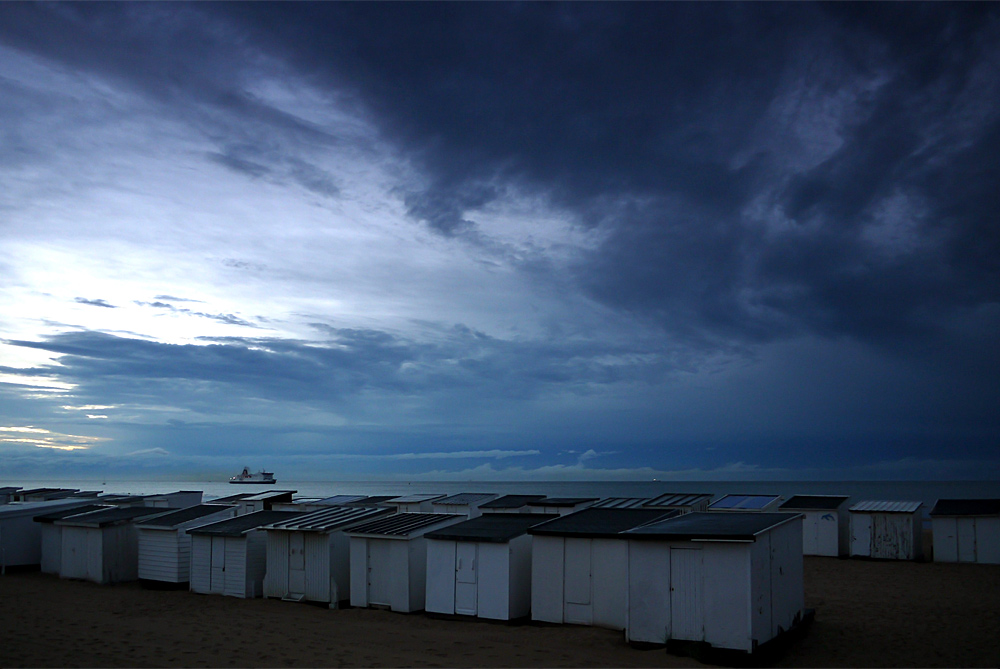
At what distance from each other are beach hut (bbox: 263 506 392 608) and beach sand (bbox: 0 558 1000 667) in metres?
0.56

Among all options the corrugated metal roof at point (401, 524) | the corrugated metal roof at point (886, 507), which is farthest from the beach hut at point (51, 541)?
the corrugated metal roof at point (886, 507)

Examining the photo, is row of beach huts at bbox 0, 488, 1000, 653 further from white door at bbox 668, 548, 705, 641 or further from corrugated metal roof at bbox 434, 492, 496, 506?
corrugated metal roof at bbox 434, 492, 496, 506

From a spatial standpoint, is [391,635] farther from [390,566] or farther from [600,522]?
[600,522]

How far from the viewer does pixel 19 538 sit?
94.4ft

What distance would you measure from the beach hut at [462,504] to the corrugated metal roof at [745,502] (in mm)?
11027

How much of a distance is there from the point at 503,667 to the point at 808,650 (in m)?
6.63

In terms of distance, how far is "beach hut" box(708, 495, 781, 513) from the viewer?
27.5 meters

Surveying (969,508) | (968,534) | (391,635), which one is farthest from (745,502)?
(391,635)

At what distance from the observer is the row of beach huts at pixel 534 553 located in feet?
46.5

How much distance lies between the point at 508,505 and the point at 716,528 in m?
19.5

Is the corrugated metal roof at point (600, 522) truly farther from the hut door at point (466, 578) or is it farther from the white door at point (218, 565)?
the white door at point (218, 565)

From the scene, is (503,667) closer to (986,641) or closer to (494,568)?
(494,568)

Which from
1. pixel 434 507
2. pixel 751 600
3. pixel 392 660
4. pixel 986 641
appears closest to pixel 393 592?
pixel 392 660

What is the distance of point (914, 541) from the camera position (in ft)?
100
